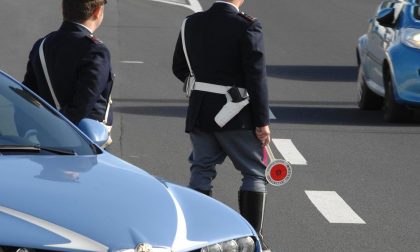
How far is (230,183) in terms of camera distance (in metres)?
12.2

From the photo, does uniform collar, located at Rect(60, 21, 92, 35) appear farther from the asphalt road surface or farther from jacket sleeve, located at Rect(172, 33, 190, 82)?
the asphalt road surface

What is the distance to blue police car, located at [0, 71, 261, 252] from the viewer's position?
18.4 ft

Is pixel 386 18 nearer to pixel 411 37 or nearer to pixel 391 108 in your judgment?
pixel 411 37

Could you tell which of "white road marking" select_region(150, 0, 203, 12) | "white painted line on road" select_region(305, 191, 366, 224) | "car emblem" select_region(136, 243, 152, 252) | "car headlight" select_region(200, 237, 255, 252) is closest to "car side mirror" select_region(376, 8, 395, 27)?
"white painted line on road" select_region(305, 191, 366, 224)

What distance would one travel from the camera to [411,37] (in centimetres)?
1616

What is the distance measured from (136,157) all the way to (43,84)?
4.98 m

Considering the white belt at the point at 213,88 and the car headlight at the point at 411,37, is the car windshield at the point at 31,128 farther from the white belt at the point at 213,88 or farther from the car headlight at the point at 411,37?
the car headlight at the point at 411,37

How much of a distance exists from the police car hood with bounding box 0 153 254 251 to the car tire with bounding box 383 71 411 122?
384 inches

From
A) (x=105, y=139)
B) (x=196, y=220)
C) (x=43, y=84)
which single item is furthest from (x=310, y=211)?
(x=196, y=220)

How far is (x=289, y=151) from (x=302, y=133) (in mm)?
1337

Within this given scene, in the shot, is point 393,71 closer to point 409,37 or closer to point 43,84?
point 409,37

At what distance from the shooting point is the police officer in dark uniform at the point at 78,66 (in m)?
8.17

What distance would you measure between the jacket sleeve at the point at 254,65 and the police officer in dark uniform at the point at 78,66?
814mm

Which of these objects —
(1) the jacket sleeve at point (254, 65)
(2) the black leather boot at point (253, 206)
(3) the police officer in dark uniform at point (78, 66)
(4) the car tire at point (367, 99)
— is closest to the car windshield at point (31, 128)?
(3) the police officer in dark uniform at point (78, 66)
